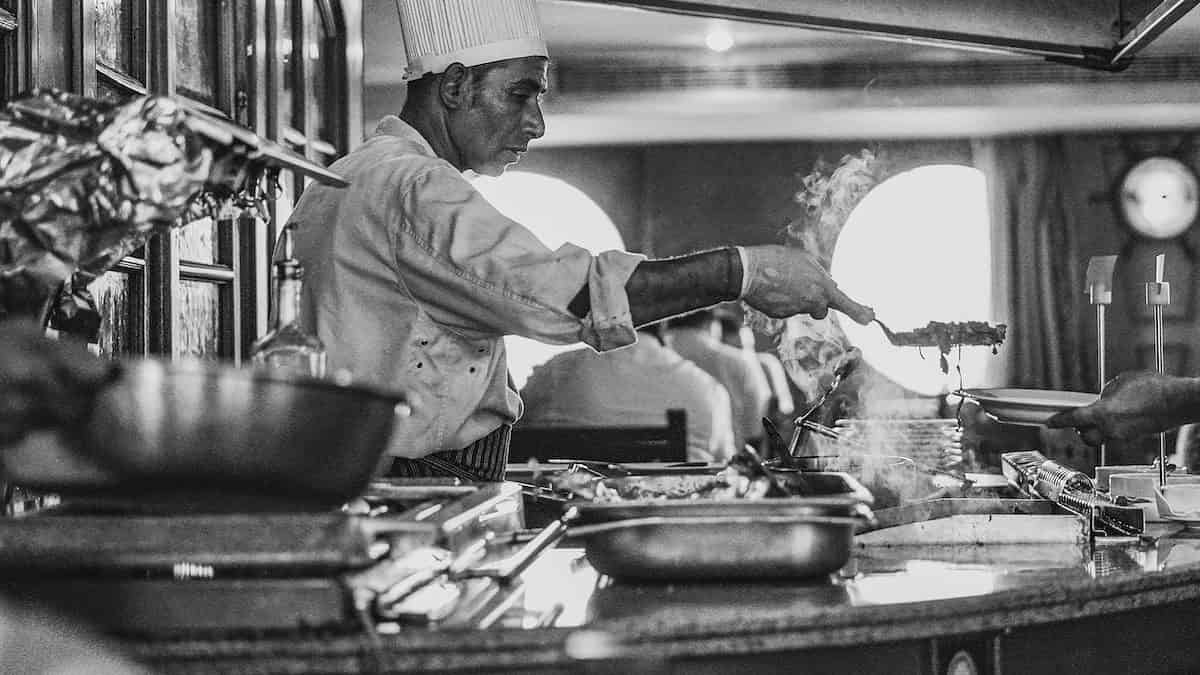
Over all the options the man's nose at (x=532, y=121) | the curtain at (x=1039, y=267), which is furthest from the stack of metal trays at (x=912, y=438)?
the curtain at (x=1039, y=267)

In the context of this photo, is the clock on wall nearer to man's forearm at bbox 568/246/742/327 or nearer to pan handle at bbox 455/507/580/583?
man's forearm at bbox 568/246/742/327

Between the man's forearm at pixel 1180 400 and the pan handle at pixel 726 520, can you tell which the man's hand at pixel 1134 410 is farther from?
the pan handle at pixel 726 520

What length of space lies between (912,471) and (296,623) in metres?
1.25

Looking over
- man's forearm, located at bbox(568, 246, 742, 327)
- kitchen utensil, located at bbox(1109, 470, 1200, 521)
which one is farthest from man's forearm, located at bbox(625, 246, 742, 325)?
kitchen utensil, located at bbox(1109, 470, 1200, 521)

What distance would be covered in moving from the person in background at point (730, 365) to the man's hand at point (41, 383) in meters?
6.39

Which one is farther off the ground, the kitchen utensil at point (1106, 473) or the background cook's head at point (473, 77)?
the background cook's head at point (473, 77)

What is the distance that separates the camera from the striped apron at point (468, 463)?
241cm

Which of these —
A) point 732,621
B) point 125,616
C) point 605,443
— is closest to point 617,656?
point 732,621

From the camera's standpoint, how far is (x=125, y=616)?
123cm

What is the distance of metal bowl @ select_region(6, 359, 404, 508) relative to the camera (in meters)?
1.21

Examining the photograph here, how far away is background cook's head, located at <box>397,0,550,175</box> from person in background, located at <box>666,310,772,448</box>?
4816 mm

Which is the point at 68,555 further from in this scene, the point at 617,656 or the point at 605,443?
the point at 605,443

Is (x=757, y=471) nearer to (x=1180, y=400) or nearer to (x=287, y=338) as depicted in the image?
(x=287, y=338)

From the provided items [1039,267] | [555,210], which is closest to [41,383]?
[555,210]
